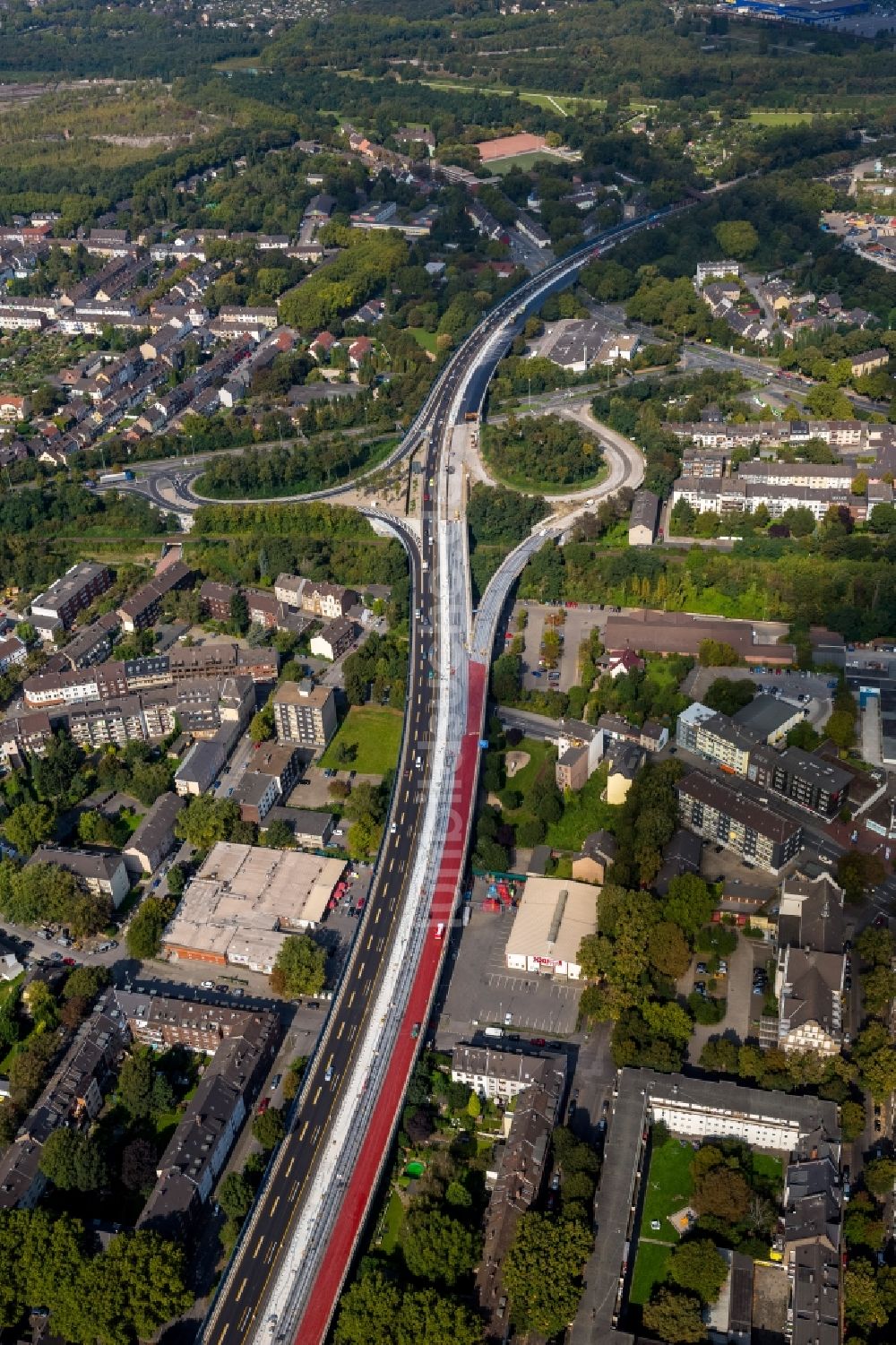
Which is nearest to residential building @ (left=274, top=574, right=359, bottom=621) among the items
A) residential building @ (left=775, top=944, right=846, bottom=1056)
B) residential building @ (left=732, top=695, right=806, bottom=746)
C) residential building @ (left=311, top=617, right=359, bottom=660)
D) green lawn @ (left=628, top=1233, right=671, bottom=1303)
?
residential building @ (left=311, top=617, right=359, bottom=660)

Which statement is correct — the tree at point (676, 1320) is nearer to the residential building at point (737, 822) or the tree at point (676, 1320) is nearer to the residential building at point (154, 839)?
the residential building at point (737, 822)

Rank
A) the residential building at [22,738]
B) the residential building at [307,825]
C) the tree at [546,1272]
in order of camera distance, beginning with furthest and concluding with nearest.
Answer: the residential building at [22,738] → the residential building at [307,825] → the tree at [546,1272]

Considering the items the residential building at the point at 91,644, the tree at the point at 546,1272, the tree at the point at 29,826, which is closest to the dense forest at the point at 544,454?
the residential building at the point at 91,644

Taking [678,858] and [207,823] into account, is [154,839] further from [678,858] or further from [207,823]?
[678,858]

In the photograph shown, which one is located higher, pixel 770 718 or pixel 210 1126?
pixel 770 718

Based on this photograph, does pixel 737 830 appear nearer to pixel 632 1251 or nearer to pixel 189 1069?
pixel 632 1251

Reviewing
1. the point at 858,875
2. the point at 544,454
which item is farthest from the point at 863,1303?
the point at 544,454
